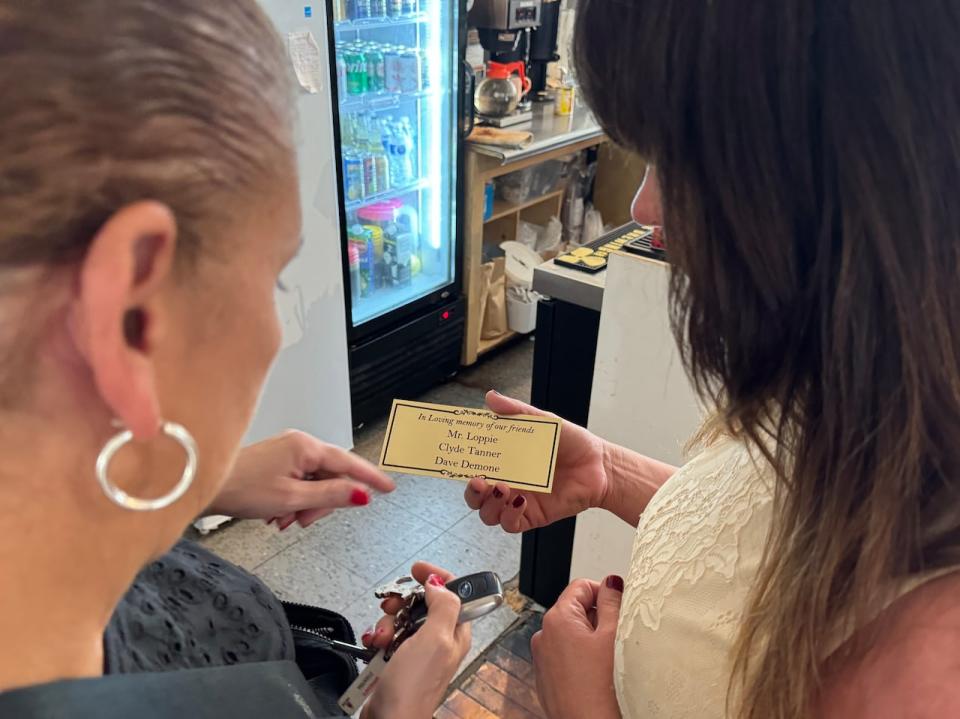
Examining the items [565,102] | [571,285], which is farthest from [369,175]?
[571,285]

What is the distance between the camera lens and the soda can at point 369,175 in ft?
8.71

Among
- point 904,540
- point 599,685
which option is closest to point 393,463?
→ point 599,685

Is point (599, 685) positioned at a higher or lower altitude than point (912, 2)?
lower

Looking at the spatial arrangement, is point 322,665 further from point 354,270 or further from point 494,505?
point 354,270

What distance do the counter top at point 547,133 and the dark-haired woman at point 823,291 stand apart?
6.77 ft

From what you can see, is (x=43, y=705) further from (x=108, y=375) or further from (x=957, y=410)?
(x=957, y=410)

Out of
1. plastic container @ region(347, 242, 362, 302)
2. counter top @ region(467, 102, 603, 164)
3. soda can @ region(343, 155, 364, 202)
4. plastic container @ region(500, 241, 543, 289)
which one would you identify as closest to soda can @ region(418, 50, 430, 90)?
counter top @ region(467, 102, 603, 164)

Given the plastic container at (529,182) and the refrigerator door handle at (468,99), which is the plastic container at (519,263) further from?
the refrigerator door handle at (468,99)

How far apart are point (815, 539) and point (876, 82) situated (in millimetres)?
361

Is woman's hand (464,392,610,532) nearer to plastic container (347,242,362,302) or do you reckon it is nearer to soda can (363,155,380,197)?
plastic container (347,242,362,302)

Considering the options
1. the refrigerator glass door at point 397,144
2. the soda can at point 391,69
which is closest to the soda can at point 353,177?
the refrigerator glass door at point 397,144

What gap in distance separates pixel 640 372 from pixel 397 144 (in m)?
1.64

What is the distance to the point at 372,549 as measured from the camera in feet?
7.37

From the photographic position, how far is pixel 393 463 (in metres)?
1.06
